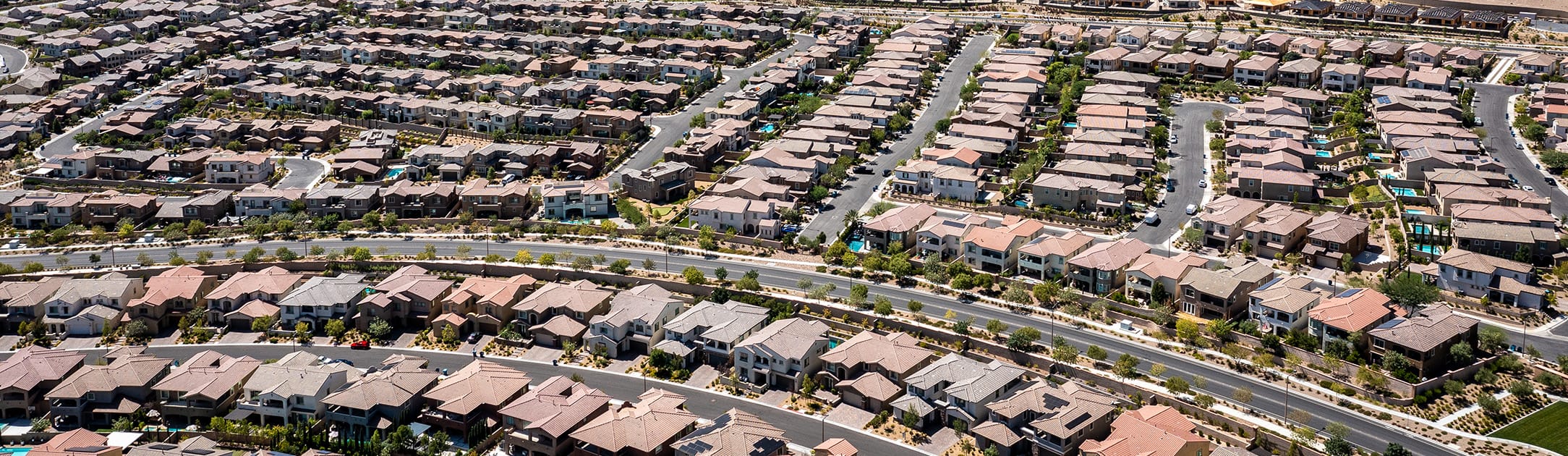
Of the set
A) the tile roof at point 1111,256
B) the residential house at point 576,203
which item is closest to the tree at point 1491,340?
the tile roof at point 1111,256

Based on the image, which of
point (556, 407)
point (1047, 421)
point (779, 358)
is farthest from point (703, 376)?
point (1047, 421)

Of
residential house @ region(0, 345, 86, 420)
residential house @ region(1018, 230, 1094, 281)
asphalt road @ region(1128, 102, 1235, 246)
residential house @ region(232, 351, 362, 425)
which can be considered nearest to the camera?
residential house @ region(232, 351, 362, 425)

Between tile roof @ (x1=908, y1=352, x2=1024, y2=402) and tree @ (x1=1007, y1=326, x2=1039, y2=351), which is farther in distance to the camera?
tree @ (x1=1007, y1=326, x2=1039, y2=351)

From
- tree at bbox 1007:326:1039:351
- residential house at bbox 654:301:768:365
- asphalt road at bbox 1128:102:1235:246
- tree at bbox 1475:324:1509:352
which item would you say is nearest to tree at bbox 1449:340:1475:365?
tree at bbox 1475:324:1509:352

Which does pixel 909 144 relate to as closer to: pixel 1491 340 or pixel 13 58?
pixel 1491 340

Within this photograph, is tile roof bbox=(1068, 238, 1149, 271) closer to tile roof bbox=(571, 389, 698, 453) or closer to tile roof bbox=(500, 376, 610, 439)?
tile roof bbox=(571, 389, 698, 453)

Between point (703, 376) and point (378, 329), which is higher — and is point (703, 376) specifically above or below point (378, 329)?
below

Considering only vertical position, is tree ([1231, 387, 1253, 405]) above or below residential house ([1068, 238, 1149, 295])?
below
